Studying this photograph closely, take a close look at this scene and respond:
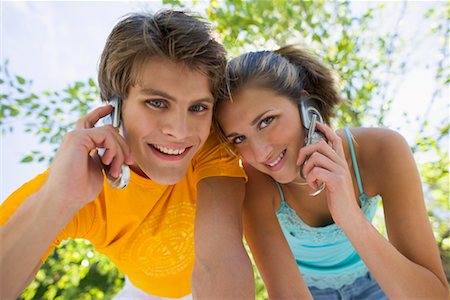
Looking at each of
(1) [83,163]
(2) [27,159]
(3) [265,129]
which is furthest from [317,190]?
(2) [27,159]

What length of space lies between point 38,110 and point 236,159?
235cm

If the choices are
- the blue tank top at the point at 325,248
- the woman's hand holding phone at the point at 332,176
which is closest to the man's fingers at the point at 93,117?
the woman's hand holding phone at the point at 332,176

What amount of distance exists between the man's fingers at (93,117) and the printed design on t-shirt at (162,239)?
0.62m

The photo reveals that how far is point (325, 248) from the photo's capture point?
102 inches

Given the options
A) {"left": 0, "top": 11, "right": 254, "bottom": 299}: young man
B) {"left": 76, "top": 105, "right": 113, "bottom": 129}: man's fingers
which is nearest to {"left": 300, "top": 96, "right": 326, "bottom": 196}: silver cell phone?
{"left": 0, "top": 11, "right": 254, "bottom": 299}: young man

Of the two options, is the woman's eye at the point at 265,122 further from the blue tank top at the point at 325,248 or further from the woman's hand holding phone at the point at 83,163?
the woman's hand holding phone at the point at 83,163

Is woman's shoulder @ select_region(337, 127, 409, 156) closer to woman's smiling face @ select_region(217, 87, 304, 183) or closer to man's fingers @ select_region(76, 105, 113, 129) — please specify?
woman's smiling face @ select_region(217, 87, 304, 183)

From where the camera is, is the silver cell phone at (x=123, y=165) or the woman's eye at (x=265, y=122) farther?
the woman's eye at (x=265, y=122)

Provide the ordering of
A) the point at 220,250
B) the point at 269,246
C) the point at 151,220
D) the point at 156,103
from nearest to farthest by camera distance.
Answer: the point at 220,250, the point at 156,103, the point at 269,246, the point at 151,220

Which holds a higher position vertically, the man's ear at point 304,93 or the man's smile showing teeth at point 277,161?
the man's ear at point 304,93

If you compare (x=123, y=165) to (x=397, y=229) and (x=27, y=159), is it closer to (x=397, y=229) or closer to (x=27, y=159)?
(x=397, y=229)

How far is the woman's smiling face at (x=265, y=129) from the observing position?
6.95 ft

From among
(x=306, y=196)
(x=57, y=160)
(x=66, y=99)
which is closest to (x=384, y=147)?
(x=306, y=196)

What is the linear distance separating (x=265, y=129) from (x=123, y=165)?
28.7 inches
